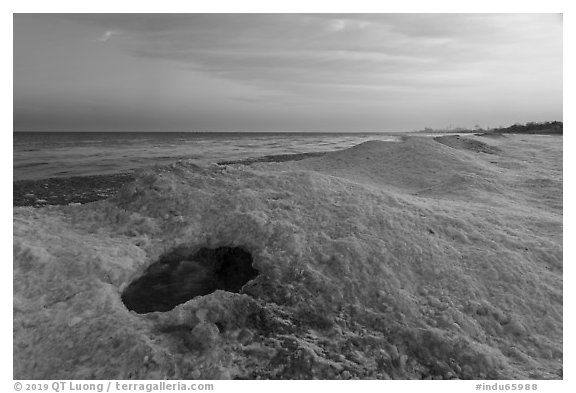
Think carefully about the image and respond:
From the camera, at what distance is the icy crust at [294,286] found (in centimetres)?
589

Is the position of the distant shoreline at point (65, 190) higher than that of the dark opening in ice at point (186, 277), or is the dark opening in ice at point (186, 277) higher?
the distant shoreline at point (65, 190)

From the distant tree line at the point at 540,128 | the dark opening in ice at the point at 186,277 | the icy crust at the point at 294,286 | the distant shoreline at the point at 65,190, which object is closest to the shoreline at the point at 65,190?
the distant shoreline at the point at 65,190

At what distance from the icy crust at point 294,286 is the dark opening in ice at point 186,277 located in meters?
0.28

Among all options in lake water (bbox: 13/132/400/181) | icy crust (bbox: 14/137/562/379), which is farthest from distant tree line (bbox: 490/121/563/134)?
icy crust (bbox: 14/137/562/379)

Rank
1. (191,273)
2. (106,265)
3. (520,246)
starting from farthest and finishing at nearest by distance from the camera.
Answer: (520,246) → (191,273) → (106,265)

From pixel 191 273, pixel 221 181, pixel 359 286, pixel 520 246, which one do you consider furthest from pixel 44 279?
pixel 520 246

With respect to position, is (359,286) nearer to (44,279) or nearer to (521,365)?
(521,365)

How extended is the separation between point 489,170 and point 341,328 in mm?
16168

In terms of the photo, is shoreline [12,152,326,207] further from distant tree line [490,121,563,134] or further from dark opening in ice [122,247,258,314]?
distant tree line [490,121,563,134]

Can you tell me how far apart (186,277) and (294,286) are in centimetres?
257

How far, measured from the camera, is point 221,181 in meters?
11.1

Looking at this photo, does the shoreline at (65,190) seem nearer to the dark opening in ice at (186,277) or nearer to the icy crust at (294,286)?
the icy crust at (294,286)
